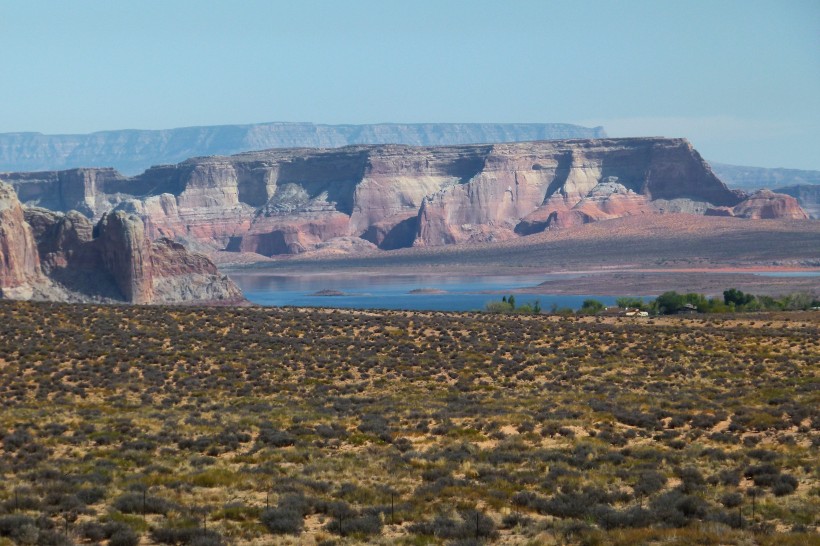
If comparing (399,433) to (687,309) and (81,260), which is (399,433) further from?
(81,260)

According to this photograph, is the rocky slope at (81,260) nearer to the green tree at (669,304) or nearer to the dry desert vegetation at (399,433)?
the green tree at (669,304)

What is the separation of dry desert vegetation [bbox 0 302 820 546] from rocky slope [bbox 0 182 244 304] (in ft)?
224

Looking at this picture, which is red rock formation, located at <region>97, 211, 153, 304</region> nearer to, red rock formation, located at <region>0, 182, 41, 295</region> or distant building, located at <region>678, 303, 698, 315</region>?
red rock formation, located at <region>0, 182, 41, 295</region>

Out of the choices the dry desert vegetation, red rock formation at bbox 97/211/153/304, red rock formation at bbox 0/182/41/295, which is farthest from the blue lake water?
the dry desert vegetation

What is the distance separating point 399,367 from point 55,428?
17.5 metres

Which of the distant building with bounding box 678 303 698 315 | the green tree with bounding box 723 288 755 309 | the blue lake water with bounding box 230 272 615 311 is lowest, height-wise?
the blue lake water with bounding box 230 272 615 311

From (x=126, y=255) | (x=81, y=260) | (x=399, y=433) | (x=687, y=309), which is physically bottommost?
(x=687, y=309)

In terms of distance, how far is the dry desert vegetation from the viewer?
1870 centimetres

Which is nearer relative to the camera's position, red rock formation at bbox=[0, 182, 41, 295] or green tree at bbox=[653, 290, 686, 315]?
green tree at bbox=[653, 290, 686, 315]

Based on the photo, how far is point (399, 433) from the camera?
94.4ft

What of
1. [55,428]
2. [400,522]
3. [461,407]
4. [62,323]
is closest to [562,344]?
[461,407]

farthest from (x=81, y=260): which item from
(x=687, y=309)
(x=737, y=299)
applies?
(x=737, y=299)

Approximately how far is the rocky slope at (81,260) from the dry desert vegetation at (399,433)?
6831cm

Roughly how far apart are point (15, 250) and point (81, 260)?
32.6ft
